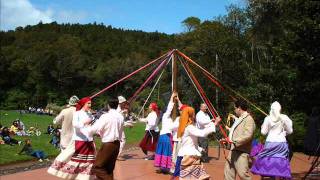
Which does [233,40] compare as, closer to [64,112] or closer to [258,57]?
[258,57]

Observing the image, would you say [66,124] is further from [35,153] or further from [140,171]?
[35,153]

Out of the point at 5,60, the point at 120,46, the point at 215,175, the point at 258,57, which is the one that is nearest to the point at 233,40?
the point at 258,57

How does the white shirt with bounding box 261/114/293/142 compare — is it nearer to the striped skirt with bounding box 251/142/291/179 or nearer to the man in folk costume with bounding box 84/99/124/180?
the striped skirt with bounding box 251/142/291/179

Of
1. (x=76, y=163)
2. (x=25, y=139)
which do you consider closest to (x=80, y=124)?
(x=76, y=163)

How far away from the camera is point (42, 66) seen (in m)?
71.4

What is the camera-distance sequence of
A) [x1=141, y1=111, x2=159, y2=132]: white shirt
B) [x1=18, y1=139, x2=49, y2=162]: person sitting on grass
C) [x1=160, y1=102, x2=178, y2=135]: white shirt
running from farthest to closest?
[x1=18, y1=139, x2=49, y2=162]: person sitting on grass → [x1=141, y1=111, x2=159, y2=132]: white shirt → [x1=160, y1=102, x2=178, y2=135]: white shirt

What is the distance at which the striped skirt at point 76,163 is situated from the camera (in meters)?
8.02

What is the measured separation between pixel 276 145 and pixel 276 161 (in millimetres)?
314

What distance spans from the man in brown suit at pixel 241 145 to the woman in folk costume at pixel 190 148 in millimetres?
448

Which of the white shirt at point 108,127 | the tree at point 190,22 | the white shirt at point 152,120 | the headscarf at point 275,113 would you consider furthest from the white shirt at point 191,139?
the tree at point 190,22

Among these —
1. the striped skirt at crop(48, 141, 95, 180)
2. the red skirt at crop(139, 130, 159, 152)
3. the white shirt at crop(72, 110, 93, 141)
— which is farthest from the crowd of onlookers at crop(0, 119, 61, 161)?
the white shirt at crop(72, 110, 93, 141)

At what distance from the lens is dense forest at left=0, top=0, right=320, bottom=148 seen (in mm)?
10227

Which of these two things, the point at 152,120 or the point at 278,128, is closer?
the point at 278,128

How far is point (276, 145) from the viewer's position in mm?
8711
